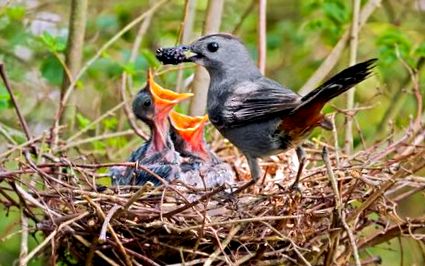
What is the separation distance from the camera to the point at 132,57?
4.70m

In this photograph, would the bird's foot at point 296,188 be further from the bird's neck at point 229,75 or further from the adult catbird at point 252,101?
the bird's neck at point 229,75

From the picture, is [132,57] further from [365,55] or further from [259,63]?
[365,55]

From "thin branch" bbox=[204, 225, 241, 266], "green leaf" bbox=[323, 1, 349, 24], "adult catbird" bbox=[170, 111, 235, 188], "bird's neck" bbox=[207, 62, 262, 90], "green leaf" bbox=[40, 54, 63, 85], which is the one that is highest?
"green leaf" bbox=[323, 1, 349, 24]

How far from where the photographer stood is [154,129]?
4.21 meters

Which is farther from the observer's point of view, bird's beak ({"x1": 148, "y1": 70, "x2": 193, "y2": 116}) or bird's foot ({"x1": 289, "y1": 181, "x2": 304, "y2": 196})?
bird's beak ({"x1": 148, "y1": 70, "x2": 193, "y2": 116})

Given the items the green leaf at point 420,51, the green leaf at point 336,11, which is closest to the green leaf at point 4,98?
the green leaf at point 336,11

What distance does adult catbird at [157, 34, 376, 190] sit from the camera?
3.19m

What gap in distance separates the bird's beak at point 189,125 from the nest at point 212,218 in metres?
0.59

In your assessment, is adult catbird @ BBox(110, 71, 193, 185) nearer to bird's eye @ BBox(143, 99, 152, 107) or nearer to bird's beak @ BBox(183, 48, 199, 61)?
bird's eye @ BBox(143, 99, 152, 107)

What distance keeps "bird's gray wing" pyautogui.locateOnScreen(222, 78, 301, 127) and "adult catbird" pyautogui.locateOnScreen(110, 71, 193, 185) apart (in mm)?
424

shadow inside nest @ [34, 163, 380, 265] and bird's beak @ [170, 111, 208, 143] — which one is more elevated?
bird's beak @ [170, 111, 208, 143]

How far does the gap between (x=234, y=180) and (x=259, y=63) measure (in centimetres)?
54

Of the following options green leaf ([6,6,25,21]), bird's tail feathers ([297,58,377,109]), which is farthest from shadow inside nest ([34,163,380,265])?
green leaf ([6,6,25,21])

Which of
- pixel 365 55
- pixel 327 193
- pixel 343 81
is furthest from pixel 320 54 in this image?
pixel 343 81
